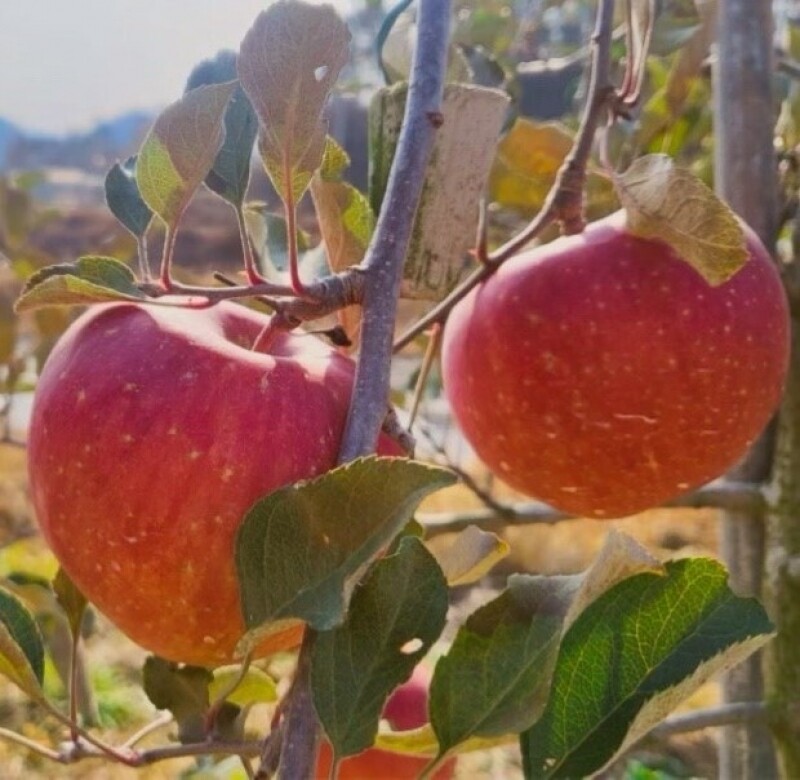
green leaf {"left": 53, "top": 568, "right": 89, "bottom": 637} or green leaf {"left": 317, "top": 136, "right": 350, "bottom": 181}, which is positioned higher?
green leaf {"left": 317, "top": 136, "right": 350, "bottom": 181}

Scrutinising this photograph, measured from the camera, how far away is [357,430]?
0.28 meters

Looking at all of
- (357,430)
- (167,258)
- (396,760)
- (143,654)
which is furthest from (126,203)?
(143,654)

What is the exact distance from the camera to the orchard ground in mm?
1542

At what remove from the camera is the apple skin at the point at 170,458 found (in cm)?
31

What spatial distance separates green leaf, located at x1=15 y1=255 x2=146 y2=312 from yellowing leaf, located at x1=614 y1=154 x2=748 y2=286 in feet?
0.65

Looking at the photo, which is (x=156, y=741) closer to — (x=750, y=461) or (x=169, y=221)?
(x=750, y=461)

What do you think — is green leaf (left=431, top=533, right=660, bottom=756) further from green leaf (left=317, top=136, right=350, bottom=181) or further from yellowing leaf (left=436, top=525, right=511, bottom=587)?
→ green leaf (left=317, top=136, right=350, bottom=181)

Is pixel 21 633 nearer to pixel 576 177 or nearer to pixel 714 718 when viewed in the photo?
pixel 576 177

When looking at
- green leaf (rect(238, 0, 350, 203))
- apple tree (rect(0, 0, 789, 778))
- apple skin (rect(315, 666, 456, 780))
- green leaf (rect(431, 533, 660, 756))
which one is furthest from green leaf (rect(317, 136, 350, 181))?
apple skin (rect(315, 666, 456, 780))

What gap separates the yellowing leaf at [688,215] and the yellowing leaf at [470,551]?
0.43 ft

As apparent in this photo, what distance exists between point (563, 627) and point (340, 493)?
7cm

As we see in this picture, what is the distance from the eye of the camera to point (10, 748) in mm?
1634

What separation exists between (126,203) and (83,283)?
114 mm

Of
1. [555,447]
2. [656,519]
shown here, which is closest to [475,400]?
[555,447]
